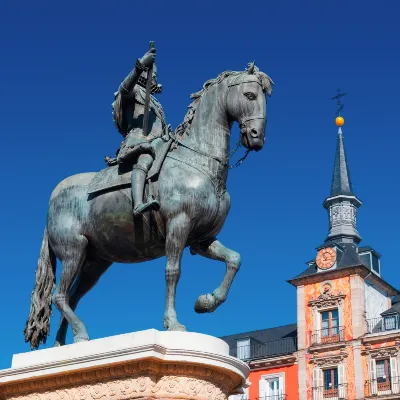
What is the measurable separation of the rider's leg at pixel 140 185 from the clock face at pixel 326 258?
40.8 meters

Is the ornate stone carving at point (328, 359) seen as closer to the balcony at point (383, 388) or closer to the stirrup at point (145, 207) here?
the balcony at point (383, 388)

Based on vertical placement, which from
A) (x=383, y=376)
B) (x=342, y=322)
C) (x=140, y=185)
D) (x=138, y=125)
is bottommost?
(x=140, y=185)

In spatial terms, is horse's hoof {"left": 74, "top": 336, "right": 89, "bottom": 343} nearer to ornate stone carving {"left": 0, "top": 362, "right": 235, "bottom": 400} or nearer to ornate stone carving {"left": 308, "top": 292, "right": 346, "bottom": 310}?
ornate stone carving {"left": 0, "top": 362, "right": 235, "bottom": 400}

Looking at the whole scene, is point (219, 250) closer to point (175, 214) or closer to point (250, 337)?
point (175, 214)

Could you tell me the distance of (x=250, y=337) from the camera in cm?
5012

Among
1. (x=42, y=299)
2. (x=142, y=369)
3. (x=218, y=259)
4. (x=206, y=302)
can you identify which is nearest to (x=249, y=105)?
(x=218, y=259)

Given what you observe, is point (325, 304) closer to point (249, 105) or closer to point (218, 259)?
point (218, 259)

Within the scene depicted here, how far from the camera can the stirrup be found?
8227 millimetres

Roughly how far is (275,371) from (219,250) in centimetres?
4042

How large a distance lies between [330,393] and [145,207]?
130 ft

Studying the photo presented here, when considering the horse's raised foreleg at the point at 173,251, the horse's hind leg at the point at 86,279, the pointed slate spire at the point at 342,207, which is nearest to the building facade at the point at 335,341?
the pointed slate spire at the point at 342,207

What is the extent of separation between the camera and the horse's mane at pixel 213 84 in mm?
8773

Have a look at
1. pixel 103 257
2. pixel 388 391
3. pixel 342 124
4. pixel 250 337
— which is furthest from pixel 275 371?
pixel 103 257

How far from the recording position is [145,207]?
8.23 metres
